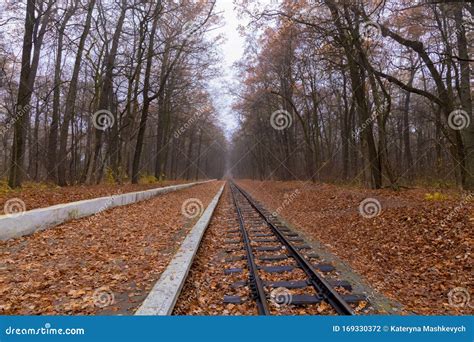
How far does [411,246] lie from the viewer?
274 inches

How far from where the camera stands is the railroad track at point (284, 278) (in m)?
4.71

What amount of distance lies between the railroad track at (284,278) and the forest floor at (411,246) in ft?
2.52

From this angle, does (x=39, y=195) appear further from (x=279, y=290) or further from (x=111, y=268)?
(x=279, y=290)

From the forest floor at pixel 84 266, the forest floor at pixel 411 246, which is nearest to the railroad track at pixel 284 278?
the forest floor at pixel 411 246

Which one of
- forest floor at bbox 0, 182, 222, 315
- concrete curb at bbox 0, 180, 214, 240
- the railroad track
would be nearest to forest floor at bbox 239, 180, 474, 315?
the railroad track

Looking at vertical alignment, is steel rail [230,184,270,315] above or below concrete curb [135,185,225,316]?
below

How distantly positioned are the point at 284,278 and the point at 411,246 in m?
3.15

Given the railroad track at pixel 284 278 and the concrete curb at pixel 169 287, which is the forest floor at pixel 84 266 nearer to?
the concrete curb at pixel 169 287

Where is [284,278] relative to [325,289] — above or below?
below

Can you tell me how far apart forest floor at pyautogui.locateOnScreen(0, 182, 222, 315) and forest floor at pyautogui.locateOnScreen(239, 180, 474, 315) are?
13.7 ft

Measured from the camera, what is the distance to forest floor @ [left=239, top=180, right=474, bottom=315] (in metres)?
5.18

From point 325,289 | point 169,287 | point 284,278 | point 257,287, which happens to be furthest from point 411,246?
point 169,287

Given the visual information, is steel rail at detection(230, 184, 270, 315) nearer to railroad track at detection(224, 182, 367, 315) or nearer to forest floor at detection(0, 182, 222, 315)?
railroad track at detection(224, 182, 367, 315)

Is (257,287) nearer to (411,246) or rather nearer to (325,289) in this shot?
(325,289)
